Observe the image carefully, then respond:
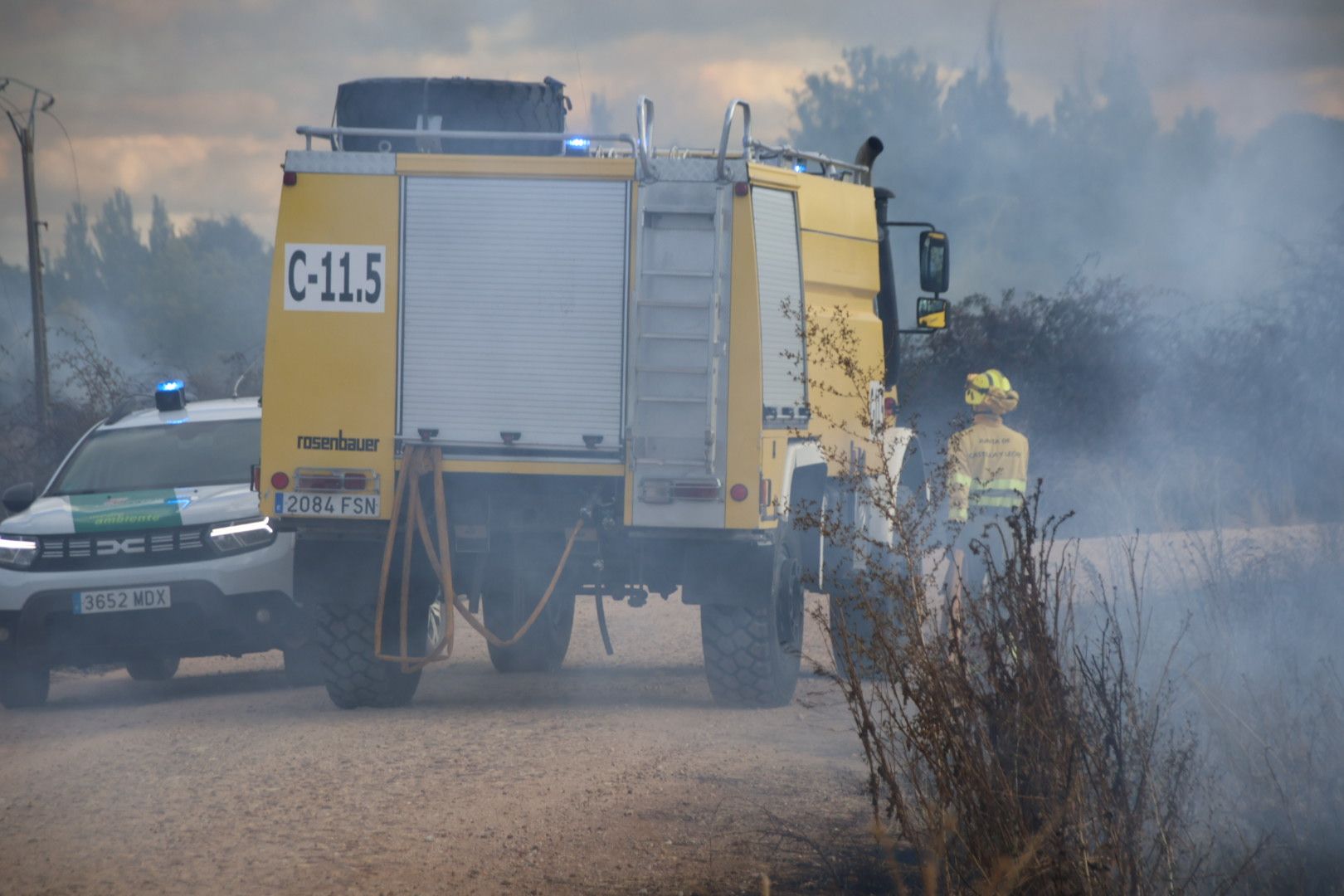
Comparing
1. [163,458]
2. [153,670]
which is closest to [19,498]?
[163,458]

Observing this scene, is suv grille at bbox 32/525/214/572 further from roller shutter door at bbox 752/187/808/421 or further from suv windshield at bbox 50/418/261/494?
roller shutter door at bbox 752/187/808/421

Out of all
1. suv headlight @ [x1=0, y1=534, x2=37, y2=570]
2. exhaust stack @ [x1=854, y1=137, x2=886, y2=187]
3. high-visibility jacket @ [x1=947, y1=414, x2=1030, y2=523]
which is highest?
exhaust stack @ [x1=854, y1=137, x2=886, y2=187]

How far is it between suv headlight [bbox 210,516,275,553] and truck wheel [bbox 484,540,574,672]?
1.32 metres

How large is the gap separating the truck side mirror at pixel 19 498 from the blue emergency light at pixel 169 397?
1.20m

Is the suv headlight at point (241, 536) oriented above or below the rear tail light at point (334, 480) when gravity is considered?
below

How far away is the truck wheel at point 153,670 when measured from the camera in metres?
10.9

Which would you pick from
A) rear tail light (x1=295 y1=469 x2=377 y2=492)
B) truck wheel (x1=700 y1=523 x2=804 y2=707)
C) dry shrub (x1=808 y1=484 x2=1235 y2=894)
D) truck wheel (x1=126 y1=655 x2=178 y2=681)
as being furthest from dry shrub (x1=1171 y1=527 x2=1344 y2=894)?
truck wheel (x1=126 y1=655 x2=178 y2=681)

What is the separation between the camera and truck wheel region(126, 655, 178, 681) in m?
10.9

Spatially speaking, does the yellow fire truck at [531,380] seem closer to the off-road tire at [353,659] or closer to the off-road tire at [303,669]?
the off-road tire at [353,659]

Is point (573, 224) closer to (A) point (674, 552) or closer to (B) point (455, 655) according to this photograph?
(A) point (674, 552)

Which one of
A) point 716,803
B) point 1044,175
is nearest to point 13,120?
point 716,803

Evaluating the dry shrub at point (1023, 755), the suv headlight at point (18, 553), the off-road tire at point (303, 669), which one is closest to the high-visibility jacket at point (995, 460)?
the off-road tire at point (303, 669)

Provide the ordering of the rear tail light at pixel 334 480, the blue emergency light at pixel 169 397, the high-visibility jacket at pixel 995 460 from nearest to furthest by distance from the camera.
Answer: the rear tail light at pixel 334 480
the high-visibility jacket at pixel 995 460
the blue emergency light at pixel 169 397

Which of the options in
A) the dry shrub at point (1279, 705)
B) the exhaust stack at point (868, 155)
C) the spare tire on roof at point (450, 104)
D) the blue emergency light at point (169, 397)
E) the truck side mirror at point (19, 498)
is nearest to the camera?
the dry shrub at point (1279, 705)
